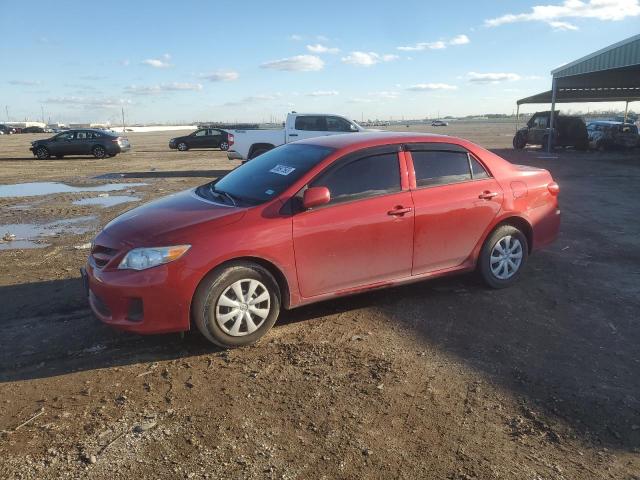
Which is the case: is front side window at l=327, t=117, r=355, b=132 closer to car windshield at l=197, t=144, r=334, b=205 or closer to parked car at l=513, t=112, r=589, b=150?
car windshield at l=197, t=144, r=334, b=205

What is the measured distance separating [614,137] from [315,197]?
2663cm

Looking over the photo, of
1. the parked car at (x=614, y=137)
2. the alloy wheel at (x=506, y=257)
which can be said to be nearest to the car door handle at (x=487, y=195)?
the alloy wheel at (x=506, y=257)

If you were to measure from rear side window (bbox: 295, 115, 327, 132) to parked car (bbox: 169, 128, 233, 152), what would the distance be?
48.6ft

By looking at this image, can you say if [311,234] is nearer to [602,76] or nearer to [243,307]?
[243,307]

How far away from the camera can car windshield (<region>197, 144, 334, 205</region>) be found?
14.8 feet

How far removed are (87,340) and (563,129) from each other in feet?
89.4

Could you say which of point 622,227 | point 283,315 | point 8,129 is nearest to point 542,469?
point 283,315

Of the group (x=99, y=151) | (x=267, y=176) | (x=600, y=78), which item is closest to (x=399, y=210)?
(x=267, y=176)

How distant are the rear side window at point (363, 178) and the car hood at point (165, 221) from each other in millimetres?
818

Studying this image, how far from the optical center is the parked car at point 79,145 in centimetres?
2467

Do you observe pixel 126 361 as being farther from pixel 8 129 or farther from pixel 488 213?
pixel 8 129

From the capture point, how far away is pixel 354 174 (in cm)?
467

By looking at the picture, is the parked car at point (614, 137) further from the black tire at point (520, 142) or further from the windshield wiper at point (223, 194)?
the windshield wiper at point (223, 194)

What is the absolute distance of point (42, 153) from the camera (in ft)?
81.3
